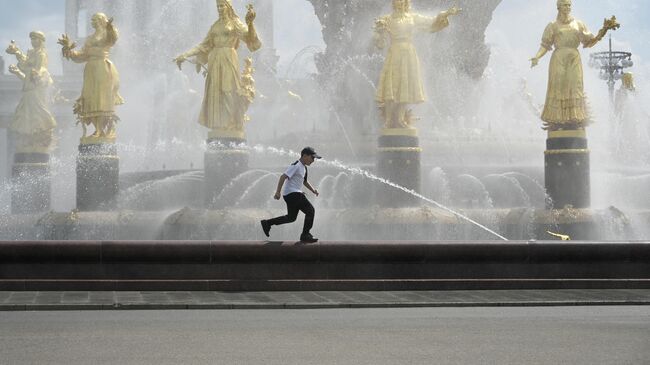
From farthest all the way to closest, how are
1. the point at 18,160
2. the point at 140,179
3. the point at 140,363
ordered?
the point at 18,160 < the point at 140,179 < the point at 140,363

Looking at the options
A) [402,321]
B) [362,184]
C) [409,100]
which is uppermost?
[409,100]

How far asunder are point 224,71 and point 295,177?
355 inches

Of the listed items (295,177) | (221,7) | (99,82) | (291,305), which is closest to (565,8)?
(221,7)

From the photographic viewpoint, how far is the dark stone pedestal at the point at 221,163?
78.6 ft

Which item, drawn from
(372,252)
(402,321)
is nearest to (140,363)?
(402,321)

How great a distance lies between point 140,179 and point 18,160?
4342 mm

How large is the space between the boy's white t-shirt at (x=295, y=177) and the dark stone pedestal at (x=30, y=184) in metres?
16.5

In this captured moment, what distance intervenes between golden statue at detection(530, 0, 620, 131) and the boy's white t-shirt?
9.96 m

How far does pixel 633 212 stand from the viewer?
24.0 metres

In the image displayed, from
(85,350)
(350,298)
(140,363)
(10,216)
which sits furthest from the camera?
(10,216)

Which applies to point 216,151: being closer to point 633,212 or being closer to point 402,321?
point 633,212

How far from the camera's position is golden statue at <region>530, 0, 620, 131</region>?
Answer: 23531 mm

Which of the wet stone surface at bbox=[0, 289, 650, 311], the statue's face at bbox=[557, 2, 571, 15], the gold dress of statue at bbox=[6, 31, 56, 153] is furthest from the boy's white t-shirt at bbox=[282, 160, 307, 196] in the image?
the gold dress of statue at bbox=[6, 31, 56, 153]

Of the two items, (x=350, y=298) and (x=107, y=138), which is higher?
(x=107, y=138)
